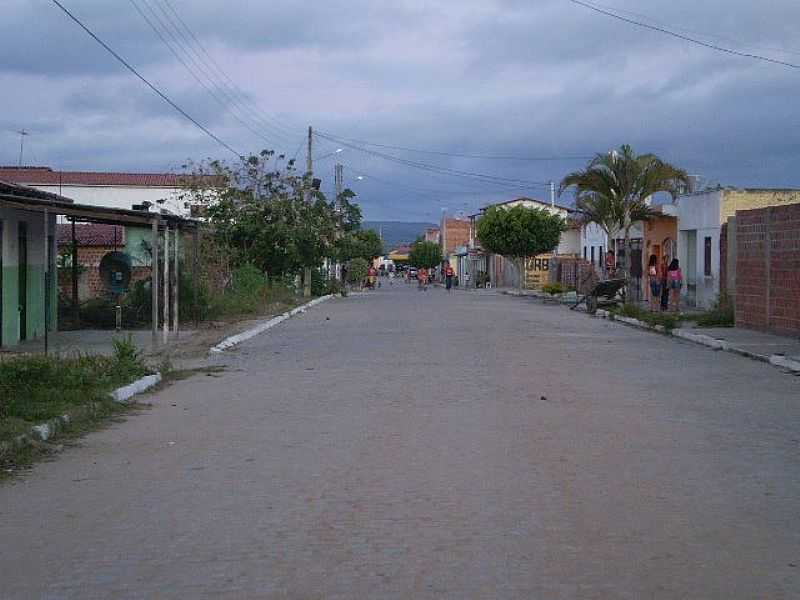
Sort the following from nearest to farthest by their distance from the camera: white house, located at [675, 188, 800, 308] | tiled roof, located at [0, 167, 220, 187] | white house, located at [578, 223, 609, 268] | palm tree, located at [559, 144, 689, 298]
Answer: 1. white house, located at [675, 188, 800, 308]
2. palm tree, located at [559, 144, 689, 298]
3. tiled roof, located at [0, 167, 220, 187]
4. white house, located at [578, 223, 609, 268]

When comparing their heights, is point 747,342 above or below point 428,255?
below

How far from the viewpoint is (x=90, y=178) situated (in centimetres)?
6081

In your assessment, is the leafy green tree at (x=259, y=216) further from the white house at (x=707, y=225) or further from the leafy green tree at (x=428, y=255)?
the leafy green tree at (x=428, y=255)

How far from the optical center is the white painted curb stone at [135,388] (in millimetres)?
14448

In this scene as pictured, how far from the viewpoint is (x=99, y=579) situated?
661cm

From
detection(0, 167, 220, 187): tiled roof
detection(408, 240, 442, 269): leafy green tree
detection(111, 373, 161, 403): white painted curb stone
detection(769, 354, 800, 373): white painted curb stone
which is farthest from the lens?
detection(408, 240, 442, 269): leafy green tree

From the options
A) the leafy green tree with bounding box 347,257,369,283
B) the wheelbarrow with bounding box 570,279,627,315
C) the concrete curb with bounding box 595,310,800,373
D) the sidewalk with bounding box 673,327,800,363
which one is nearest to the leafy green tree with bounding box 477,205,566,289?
the leafy green tree with bounding box 347,257,369,283

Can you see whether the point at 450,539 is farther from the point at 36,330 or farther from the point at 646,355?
the point at 36,330

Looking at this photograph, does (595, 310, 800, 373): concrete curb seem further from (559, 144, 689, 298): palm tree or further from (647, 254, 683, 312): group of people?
(559, 144, 689, 298): palm tree

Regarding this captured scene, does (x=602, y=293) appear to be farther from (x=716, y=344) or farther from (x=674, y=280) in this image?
(x=716, y=344)

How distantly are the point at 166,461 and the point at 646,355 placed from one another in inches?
519

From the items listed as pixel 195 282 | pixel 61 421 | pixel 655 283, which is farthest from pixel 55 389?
pixel 655 283

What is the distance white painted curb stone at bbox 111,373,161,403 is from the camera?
14.4 m

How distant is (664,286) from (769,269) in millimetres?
8931
